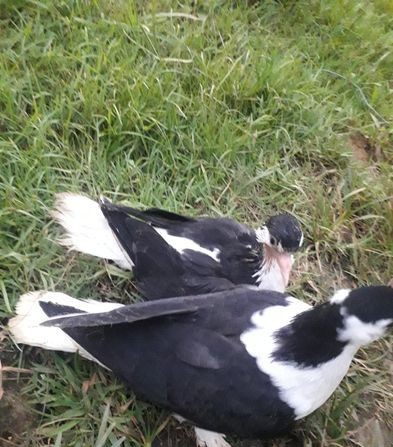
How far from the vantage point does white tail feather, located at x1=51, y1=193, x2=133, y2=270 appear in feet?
8.13

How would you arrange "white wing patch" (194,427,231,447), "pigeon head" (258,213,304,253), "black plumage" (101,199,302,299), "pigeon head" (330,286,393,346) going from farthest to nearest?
1. "pigeon head" (258,213,304,253)
2. "black plumage" (101,199,302,299)
3. "white wing patch" (194,427,231,447)
4. "pigeon head" (330,286,393,346)

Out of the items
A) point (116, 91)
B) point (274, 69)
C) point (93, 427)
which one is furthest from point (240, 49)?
point (93, 427)

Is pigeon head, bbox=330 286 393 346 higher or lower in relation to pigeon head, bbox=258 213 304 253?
higher

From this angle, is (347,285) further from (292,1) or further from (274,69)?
(292,1)

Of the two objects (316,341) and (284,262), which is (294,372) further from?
(284,262)

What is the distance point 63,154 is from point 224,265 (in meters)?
0.75

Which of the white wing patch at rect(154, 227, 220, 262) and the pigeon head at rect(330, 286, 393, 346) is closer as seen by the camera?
the pigeon head at rect(330, 286, 393, 346)

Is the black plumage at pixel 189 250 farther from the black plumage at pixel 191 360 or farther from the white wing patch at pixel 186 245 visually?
the black plumage at pixel 191 360

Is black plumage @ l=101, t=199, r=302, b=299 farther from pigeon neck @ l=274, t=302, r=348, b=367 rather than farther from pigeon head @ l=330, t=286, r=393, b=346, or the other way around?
pigeon head @ l=330, t=286, r=393, b=346

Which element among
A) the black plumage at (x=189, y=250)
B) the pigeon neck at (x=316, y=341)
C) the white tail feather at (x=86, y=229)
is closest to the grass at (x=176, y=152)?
the white tail feather at (x=86, y=229)

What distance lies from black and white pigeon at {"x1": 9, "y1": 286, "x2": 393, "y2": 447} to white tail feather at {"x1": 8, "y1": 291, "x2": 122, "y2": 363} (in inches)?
1.8

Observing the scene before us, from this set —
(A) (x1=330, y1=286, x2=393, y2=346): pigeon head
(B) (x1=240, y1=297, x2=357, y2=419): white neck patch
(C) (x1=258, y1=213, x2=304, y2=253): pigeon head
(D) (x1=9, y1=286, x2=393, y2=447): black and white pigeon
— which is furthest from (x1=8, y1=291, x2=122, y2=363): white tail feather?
(A) (x1=330, y1=286, x2=393, y2=346): pigeon head

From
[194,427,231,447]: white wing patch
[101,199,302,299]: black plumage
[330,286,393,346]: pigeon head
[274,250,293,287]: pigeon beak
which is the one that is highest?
[330,286,393,346]: pigeon head

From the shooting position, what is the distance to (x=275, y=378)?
6.82 ft
